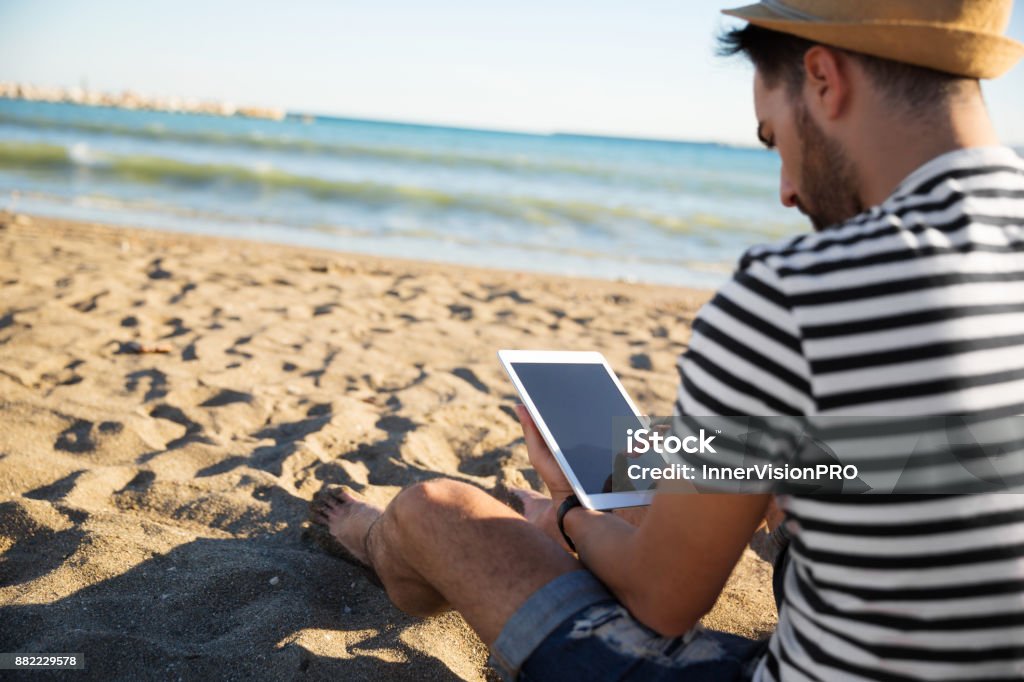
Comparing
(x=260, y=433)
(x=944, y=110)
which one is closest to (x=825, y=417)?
(x=944, y=110)

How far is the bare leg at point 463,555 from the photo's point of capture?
5.01ft

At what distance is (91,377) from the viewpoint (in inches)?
141

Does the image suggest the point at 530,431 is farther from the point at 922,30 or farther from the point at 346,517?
the point at 922,30

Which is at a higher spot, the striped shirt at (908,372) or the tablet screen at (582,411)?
the striped shirt at (908,372)

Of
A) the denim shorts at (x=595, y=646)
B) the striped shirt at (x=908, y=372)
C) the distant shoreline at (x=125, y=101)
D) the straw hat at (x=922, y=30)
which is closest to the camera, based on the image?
the striped shirt at (x=908, y=372)

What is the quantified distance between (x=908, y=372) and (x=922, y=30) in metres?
0.49

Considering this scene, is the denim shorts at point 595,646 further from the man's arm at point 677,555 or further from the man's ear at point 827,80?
the man's ear at point 827,80

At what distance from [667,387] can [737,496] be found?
2888 mm

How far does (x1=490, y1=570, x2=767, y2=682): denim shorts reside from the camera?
1403mm

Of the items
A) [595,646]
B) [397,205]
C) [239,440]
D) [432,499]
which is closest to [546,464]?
[432,499]

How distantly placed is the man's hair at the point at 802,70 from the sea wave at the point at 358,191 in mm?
10563

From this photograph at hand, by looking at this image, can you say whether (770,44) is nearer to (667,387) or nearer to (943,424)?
(943,424)

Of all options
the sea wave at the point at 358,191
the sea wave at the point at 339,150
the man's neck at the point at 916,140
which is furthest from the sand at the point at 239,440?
the sea wave at the point at 339,150

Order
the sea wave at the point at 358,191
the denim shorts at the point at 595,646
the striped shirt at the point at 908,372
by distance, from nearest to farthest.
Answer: the striped shirt at the point at 908,372, the denim shorts at the point at 595,646, the sea wave at the point at 358,191
